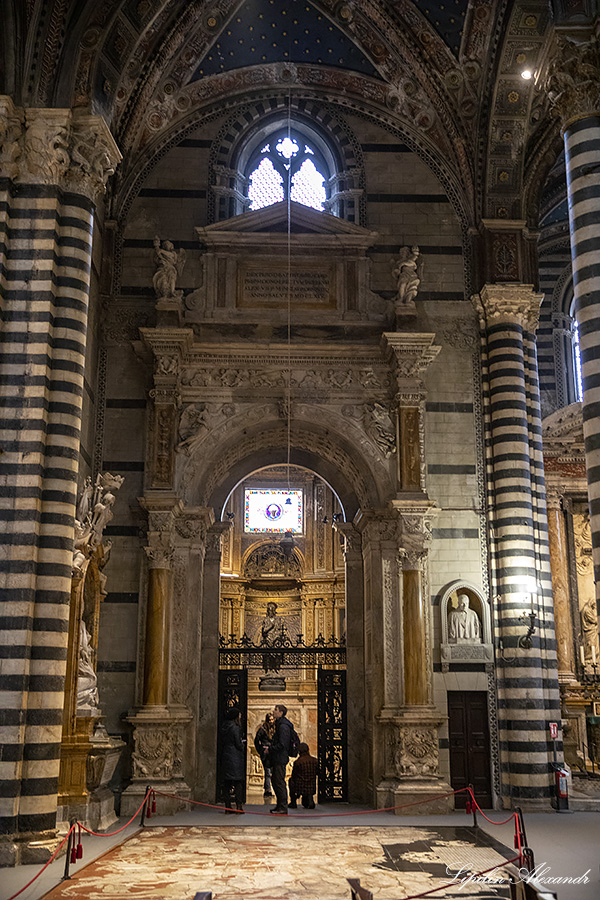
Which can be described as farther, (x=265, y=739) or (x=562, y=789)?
(x=265, y=739)

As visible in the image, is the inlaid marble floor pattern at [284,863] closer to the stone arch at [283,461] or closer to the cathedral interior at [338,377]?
the cathedral interior at [338,377]

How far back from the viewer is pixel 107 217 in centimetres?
1742

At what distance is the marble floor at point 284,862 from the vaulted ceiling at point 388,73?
11622 millimetres

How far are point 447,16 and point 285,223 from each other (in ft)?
15.5

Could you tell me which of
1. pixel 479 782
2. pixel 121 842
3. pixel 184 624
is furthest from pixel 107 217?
pixel 479 782

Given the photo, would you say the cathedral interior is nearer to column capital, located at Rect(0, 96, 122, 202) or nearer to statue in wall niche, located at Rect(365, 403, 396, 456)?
statue in wall niche, located at Rect(365, 403, 396, 456)

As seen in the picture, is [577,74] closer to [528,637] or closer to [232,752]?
[528,637]

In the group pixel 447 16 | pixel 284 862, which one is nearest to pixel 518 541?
pixel 284 862

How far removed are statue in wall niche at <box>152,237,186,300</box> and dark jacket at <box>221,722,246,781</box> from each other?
7612mm

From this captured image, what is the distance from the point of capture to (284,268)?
17.4 m

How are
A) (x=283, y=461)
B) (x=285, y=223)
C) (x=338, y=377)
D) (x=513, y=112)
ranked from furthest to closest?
(x=283, y=461) → (x=285, y=223) → (x=513, y=112) → (x=338, y=377)

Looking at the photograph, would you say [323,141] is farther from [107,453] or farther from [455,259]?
[107,453]

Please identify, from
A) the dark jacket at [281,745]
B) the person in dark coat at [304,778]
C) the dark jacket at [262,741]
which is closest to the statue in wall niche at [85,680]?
the dark jacket at [281,745]

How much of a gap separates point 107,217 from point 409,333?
6188 mm
